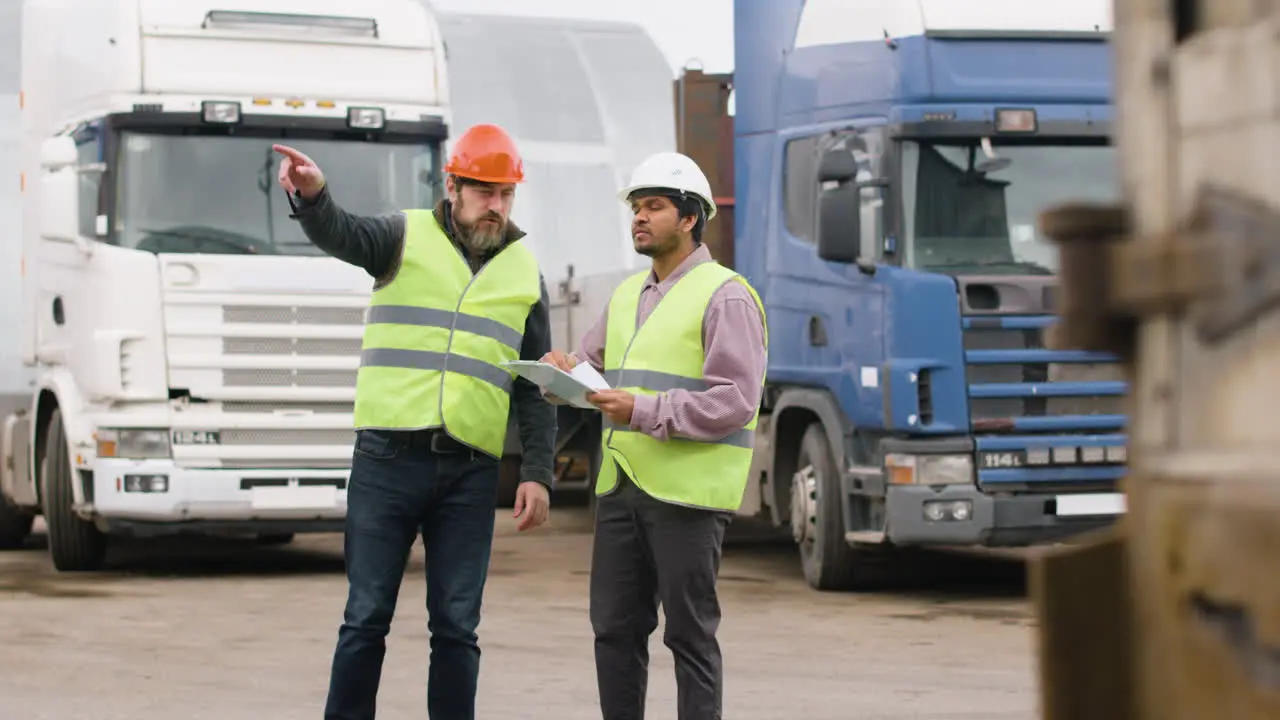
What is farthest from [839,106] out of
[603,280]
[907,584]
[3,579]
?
[3,579]

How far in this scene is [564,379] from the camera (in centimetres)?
580

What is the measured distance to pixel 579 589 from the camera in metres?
12.9

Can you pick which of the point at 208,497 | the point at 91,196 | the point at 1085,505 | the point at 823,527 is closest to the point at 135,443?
the point at 208,497

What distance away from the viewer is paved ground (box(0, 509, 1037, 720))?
8.26 m

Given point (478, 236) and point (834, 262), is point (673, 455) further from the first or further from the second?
point (834, 262)

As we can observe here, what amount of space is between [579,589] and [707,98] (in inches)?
183

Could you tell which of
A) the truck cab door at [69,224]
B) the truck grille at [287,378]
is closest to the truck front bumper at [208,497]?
the truck grille at [287,378]

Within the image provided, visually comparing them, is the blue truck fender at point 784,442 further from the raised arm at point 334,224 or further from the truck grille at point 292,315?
the raised arm at point 334,224

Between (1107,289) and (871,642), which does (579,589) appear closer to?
(871,642)

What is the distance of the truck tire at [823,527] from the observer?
1238 centimetres

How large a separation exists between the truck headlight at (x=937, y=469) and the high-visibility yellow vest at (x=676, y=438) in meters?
5.63

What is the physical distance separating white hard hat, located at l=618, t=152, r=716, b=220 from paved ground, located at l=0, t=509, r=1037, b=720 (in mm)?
2485

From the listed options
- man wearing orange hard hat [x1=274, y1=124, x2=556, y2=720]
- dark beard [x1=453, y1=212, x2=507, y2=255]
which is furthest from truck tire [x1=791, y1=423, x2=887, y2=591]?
dark beard [x1=453, y1=212, x2=507, y2=255]

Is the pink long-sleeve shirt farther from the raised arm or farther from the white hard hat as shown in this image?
the raised arm
